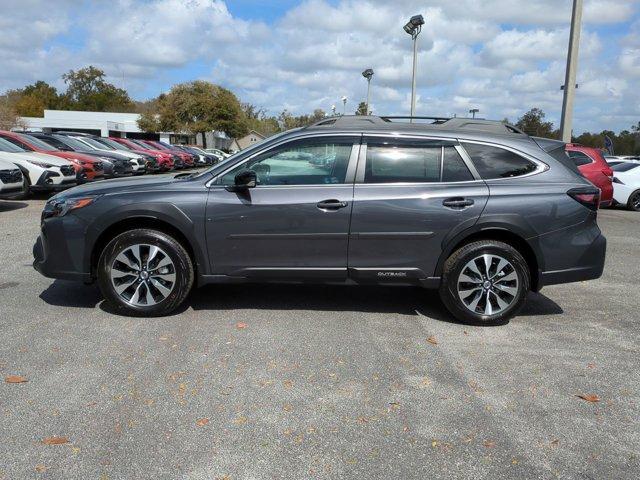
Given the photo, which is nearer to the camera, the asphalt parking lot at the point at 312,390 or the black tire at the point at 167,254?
the asphalt parking lot at the point at 312,390

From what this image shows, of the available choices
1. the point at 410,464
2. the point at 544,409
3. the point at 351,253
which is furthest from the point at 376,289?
the point at 410,464

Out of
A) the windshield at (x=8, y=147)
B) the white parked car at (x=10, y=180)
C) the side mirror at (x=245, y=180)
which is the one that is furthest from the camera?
the windshield at (x=8, y=147)

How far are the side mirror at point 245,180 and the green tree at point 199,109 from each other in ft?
189

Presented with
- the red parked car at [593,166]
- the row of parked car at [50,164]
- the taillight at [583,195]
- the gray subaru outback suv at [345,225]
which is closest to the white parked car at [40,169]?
the row of parked car at [50,164]

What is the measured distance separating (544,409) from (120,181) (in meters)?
4.20

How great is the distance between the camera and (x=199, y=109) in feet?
198

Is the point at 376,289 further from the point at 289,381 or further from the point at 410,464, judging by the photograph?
the point at 410,464

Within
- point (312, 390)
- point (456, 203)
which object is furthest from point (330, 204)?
point (312, 390)

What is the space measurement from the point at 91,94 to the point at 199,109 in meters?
66.2

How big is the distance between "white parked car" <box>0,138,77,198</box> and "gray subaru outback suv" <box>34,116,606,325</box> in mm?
8746

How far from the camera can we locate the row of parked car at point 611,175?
13.5 meters

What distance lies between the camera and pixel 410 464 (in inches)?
119

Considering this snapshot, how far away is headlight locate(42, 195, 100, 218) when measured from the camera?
16.8 feet

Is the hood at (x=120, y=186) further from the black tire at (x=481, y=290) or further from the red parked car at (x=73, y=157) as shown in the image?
the red parked car at (x=73, y=157)
